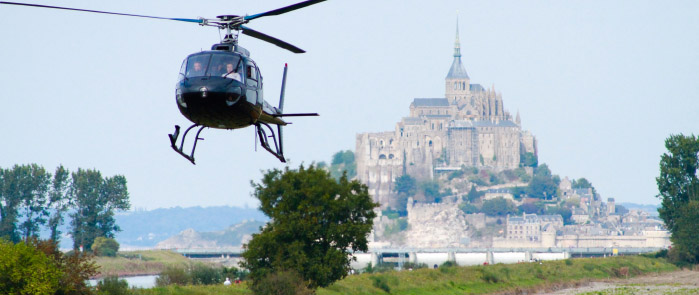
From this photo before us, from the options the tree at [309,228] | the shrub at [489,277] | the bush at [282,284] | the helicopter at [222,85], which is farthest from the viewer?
the shrub at [489,277]

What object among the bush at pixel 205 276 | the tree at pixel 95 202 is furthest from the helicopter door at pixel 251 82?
the tree at pixel 95 202

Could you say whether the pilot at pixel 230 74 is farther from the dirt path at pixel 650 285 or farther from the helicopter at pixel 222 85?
the dirt path at pixel 650 285

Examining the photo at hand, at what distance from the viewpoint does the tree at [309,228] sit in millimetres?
40125

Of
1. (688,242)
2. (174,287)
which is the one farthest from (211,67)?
(688,242)

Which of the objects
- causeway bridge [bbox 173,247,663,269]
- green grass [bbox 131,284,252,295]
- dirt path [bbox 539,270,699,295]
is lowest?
dirt path [bbox 539,270,699,295]

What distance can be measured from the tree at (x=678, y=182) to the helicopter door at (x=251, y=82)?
66387 mm

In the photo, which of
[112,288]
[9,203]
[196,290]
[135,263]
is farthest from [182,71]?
[135,263]

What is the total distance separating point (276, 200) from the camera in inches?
1673

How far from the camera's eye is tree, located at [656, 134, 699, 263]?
266 feet

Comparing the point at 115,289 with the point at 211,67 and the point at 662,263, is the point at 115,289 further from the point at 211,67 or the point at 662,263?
the point at 662,263

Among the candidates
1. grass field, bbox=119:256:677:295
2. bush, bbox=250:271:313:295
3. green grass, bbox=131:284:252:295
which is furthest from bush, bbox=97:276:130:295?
bush, bbox=250:271:313:295

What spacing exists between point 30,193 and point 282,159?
88.1 metres

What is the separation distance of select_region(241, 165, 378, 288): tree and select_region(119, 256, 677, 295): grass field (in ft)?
6.62

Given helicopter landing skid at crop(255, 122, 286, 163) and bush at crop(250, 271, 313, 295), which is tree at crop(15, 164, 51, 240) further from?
helicopter landing skid at crop(255, 122, 286, 163)
